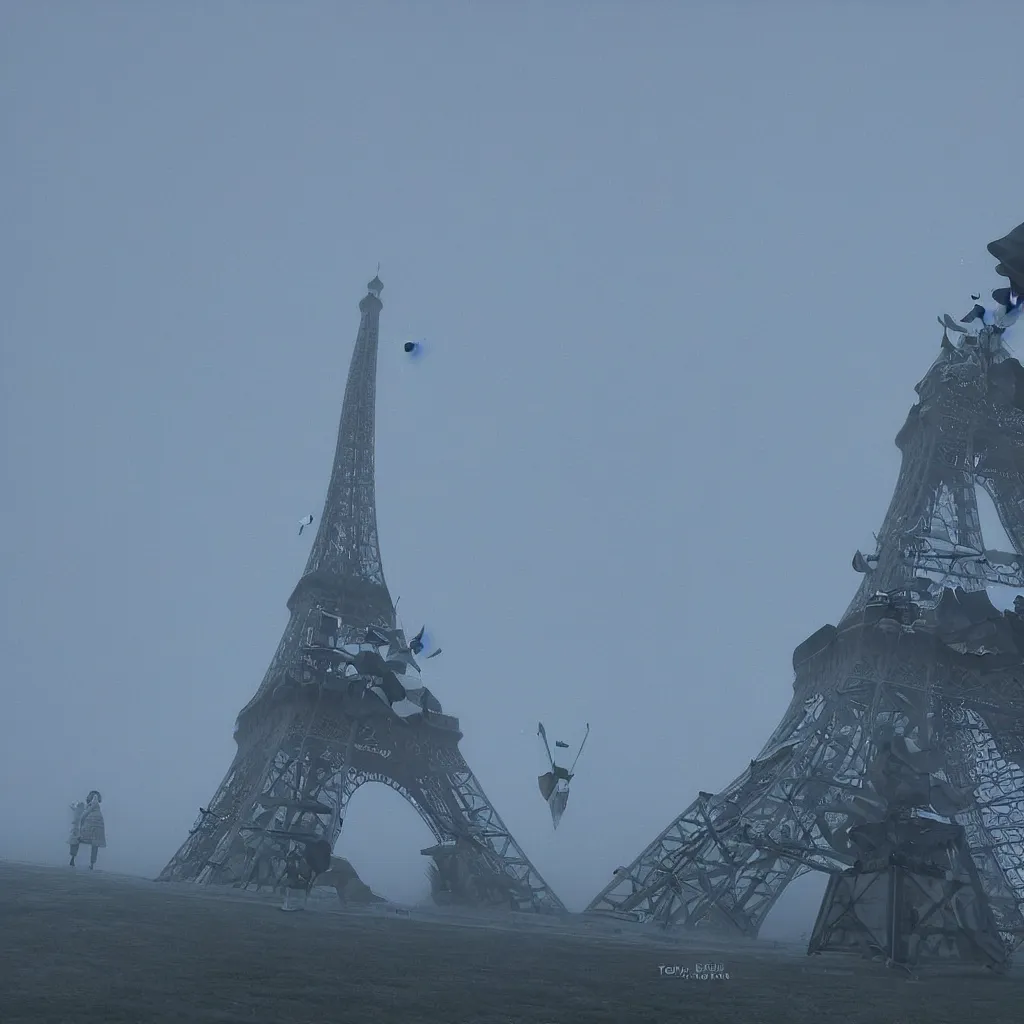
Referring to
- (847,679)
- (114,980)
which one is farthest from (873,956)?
(847,679)

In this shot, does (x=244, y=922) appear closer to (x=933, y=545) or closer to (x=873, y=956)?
(x=873, y=956)

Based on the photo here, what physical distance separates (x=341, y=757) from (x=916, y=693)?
30152 millimetres

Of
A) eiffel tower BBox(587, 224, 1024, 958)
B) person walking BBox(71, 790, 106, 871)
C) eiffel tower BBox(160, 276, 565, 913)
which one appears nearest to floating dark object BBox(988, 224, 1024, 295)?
eiffel tower BBox(587, 224, 1024, 958)

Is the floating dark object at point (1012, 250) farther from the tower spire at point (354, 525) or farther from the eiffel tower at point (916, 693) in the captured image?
the tower spire at point (354, 525)

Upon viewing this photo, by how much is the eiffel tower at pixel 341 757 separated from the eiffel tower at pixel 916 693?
12.8m

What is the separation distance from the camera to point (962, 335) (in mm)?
62188

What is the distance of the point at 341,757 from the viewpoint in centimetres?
5759

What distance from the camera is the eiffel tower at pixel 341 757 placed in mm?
51125

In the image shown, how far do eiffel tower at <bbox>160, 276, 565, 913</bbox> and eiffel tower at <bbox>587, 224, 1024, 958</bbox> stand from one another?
12.8 metres

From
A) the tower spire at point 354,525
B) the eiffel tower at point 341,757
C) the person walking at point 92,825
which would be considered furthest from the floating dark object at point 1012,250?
the tower spire at point 354,525

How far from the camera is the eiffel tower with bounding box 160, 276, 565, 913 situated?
5112 cm

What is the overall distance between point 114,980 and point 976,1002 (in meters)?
12.0

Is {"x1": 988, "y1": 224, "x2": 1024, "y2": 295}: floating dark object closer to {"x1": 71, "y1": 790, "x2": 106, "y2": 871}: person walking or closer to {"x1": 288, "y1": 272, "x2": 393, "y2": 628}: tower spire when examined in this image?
{"x1": 71, "y1": 790, "x2": 106, "y2": 871}: person walking

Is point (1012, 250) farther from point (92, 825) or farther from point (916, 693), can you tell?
point (92, 825)
